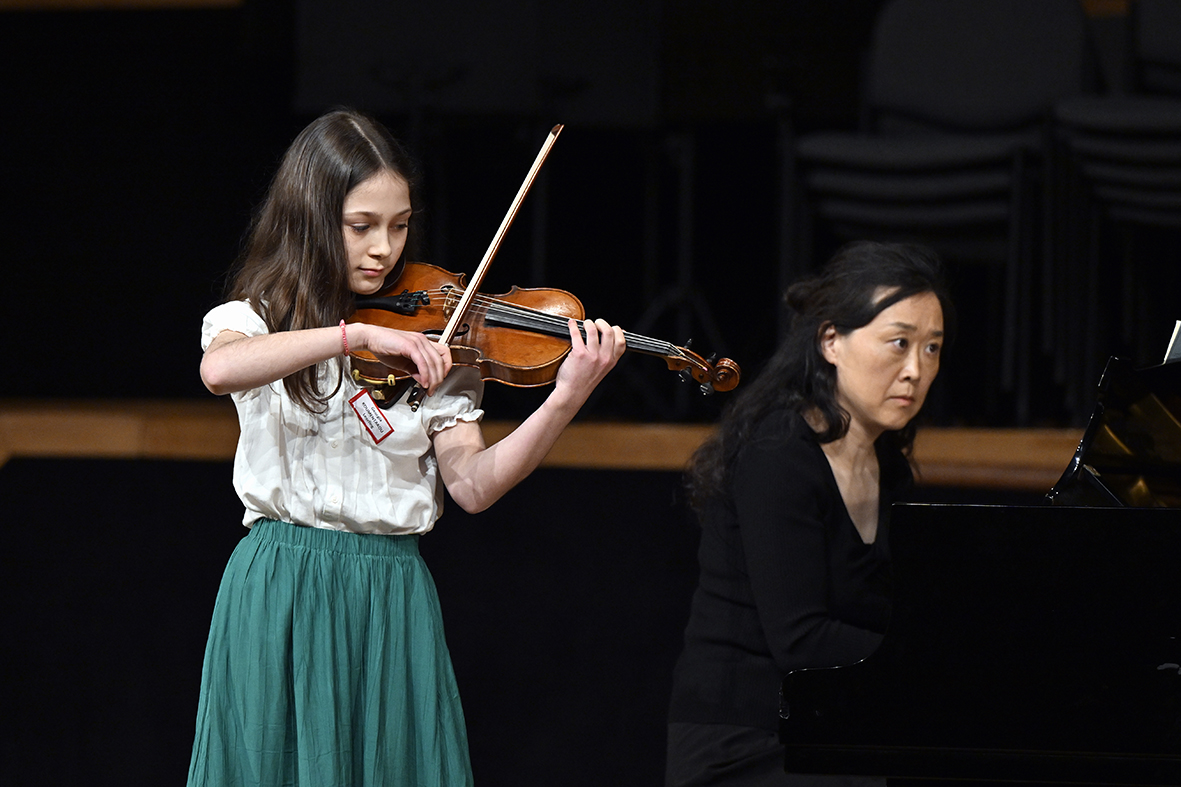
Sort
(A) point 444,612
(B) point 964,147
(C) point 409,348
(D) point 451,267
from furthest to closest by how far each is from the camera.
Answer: (D) point 451,267
(B) point 964,147
(A) point 444,612
(C) point 409,348

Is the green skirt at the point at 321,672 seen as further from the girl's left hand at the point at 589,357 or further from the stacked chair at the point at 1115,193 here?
the stacked chair at the point at 1115,193

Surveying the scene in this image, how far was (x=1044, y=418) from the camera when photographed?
3.38m

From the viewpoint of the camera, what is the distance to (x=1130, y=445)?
5.23 ft

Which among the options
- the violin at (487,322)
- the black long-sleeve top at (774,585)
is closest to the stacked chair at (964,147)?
the black long-sleeve top at (774,585)

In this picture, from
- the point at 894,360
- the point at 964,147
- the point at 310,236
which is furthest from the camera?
the point at 964,147

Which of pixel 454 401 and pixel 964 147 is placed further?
pixel 964 147

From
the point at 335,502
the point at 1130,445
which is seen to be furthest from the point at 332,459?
the point at 1130,445

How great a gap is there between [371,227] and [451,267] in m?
2.47

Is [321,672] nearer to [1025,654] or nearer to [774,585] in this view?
[774,585]

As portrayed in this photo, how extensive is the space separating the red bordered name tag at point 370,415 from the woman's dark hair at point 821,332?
59 centimetres

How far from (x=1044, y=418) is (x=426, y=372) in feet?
8.13

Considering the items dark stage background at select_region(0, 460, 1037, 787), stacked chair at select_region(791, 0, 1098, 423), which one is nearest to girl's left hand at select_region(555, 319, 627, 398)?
dark stage background at select_region(0, 460, 1037, 787)

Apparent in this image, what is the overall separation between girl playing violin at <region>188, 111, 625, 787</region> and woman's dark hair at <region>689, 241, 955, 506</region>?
45cm

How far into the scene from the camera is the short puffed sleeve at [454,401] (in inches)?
59.8
